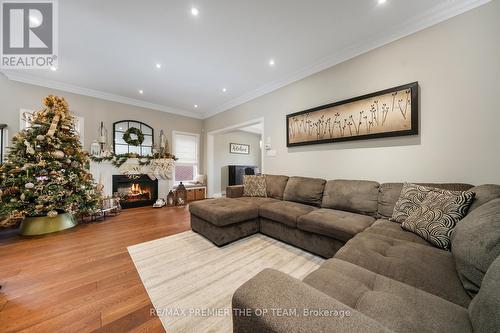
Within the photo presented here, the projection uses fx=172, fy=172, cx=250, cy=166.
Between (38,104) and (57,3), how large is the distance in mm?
2797

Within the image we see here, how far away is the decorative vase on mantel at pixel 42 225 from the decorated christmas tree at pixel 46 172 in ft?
0.28

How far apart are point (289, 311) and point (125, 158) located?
500 cm

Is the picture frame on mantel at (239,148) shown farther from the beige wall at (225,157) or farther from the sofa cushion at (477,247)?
the sofa cushion at (477,247)

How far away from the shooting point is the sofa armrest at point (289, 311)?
1.54 ft

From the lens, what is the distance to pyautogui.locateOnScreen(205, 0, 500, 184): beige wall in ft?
5.69

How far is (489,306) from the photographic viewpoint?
49 cm

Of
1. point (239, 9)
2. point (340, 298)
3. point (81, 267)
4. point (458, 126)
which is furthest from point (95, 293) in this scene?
point (458, 126)

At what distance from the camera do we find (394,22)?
2135 millimetres

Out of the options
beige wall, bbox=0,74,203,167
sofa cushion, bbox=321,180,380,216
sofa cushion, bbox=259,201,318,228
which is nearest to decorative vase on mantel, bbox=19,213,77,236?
beige wall, bbox=0,74,203,167

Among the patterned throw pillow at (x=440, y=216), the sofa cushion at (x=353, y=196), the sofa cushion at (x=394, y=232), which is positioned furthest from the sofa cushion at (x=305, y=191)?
the patterned throw pillow at (x=440, y=216)

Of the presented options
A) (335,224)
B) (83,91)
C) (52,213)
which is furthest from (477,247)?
(83,91)

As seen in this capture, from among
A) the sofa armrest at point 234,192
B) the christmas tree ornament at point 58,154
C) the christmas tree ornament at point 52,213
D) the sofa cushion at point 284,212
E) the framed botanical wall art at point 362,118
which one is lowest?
the christmas tree ornament at point 52,213

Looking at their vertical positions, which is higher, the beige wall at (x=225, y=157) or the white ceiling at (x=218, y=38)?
the white ceiling at (x=218, y=38)

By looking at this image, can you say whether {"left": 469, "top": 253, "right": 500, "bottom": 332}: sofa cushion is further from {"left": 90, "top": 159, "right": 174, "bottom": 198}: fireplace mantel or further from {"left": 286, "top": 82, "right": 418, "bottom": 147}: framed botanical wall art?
{"left": 90, "top": 159, "right": 174, "bottom": 198}: fireplace mantel
